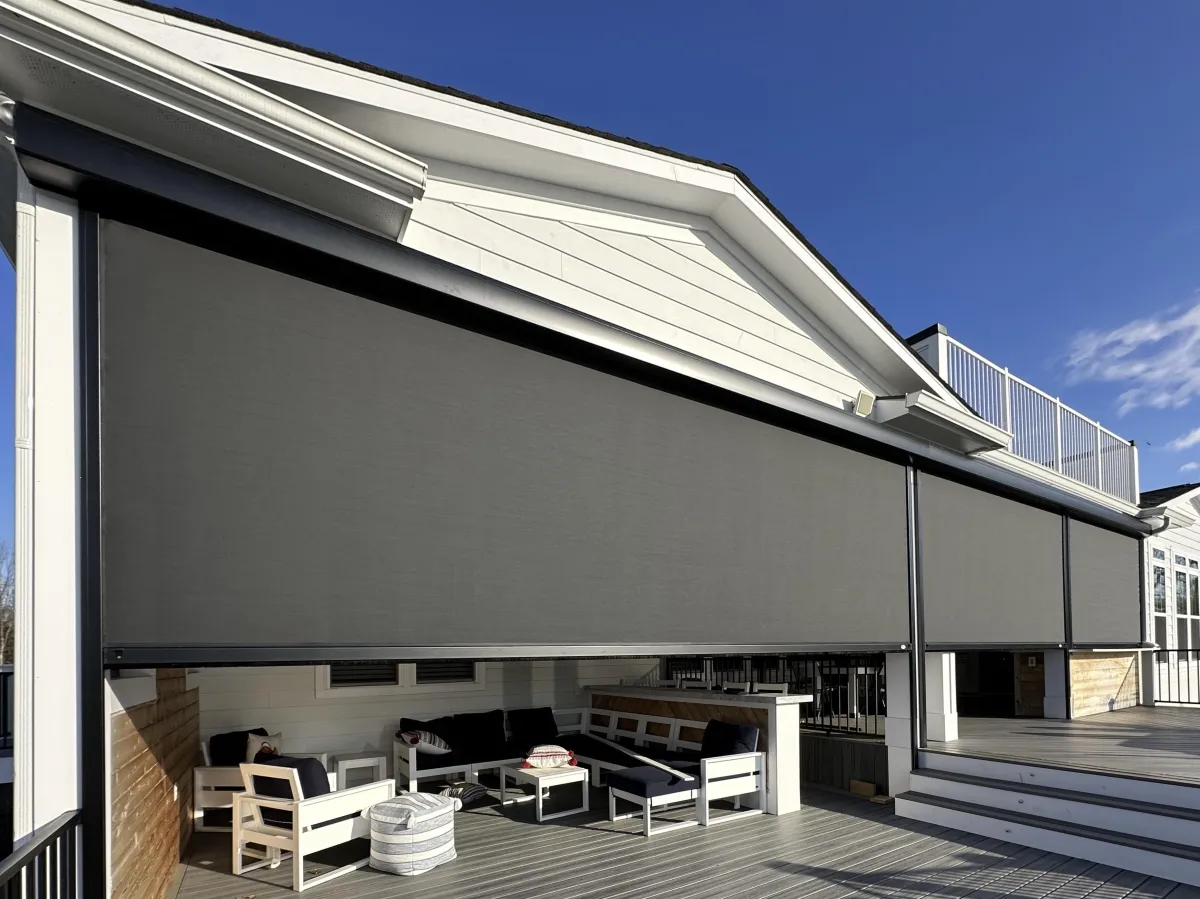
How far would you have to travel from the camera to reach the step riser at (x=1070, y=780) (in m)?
5.61

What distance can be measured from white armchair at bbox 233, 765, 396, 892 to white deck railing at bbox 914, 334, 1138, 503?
6854 mm

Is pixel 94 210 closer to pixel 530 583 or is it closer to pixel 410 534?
pixel 410 534

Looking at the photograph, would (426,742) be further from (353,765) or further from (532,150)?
(532,150)

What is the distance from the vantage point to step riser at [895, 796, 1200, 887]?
5164 millimetres

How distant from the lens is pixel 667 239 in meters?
5.76

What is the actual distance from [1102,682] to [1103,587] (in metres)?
1.68

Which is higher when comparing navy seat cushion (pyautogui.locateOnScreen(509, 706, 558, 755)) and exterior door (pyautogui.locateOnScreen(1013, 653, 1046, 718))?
navy seat cushion (pyautogui.locateOnScreen(509, 706, 558, 755))

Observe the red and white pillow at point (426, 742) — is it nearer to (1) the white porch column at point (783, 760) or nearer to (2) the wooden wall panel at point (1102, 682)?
(1) the white porch column at point (783, 760)

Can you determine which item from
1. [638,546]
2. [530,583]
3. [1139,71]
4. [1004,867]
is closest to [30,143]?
[530,583]

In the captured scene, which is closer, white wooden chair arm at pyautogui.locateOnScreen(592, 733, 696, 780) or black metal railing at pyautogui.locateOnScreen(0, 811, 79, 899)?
black metal railing at pyautogui.locateOnScreen(0, 811, 79, 899)

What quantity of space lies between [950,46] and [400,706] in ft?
42.4

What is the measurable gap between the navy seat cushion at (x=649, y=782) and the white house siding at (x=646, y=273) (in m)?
3.23

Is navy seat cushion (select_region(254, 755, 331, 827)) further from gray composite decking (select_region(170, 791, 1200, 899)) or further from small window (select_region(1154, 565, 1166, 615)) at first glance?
small window (select_region(1154, 565, 1166, 615))

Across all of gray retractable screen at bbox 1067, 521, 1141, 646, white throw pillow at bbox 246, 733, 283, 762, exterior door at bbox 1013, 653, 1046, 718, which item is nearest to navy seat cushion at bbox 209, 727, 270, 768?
white throw pillow at bbox 246, 733, 283, 762
